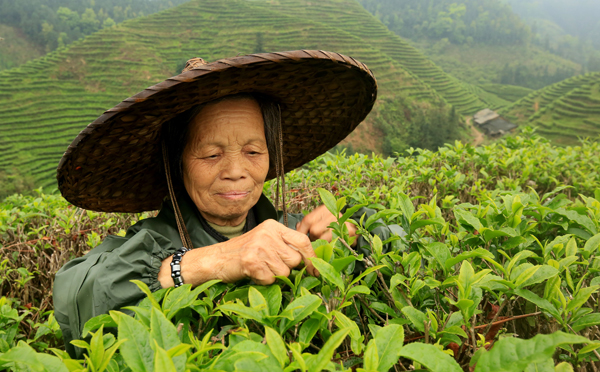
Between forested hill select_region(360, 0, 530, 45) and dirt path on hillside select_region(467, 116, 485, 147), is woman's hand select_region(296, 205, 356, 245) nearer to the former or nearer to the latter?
dirt path on hillside select_region(467, 116, 485, 147)

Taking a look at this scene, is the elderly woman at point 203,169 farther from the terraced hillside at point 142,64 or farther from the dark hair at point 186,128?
the terraced hillside at point 142,64

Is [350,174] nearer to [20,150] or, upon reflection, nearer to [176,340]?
[176,340]

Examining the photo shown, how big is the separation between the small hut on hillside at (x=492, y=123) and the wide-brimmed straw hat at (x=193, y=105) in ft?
187

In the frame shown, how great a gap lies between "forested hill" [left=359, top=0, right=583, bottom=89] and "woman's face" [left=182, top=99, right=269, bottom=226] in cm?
9428

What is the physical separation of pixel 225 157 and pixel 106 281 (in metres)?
0.63

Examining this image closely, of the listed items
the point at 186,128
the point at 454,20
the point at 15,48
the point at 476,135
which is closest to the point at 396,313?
the point at 186,128

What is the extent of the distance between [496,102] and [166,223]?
3075 inches

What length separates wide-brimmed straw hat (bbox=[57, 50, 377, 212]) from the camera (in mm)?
1146

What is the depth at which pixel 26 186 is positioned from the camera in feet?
111

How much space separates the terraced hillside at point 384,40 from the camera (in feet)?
212

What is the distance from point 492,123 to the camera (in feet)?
178

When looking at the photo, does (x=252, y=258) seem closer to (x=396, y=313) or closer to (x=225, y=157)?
(x=396, y=313)

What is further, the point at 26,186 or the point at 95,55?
the point at 95,55

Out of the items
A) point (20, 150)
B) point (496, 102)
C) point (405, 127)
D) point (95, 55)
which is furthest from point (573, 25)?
point (20, 150)
